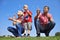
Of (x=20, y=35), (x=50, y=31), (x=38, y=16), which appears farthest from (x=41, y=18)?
(x=20, y=35)

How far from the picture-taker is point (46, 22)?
7.29 ft

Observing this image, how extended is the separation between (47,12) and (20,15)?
36cm

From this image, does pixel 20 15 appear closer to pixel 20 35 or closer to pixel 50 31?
pixel 20 35

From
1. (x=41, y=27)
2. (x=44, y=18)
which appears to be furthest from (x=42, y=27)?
(x=44, y=18)

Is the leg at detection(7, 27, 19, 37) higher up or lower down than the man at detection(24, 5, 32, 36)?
lower down

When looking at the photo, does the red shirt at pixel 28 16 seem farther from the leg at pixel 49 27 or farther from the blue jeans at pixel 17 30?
the leg at pixel 49 27

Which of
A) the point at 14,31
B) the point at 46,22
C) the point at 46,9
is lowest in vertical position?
the point at 14,31

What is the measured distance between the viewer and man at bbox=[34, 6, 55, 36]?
222cm

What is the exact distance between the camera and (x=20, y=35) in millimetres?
2260

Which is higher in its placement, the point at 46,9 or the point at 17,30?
the point at 46,9

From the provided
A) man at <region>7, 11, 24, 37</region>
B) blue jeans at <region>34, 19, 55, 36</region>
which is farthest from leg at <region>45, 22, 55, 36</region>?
man at <region>7, 11, 24, 37</region>

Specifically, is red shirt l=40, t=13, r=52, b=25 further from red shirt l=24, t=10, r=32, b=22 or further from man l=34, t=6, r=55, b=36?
red shirt l=24, t=10, r=32, b=22

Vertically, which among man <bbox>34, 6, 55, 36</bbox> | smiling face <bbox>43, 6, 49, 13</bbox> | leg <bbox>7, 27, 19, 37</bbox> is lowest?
leg <bbox>7, 27, 19, 37</bbox>

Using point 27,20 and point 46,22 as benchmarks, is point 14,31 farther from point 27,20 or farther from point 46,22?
point 46,22
